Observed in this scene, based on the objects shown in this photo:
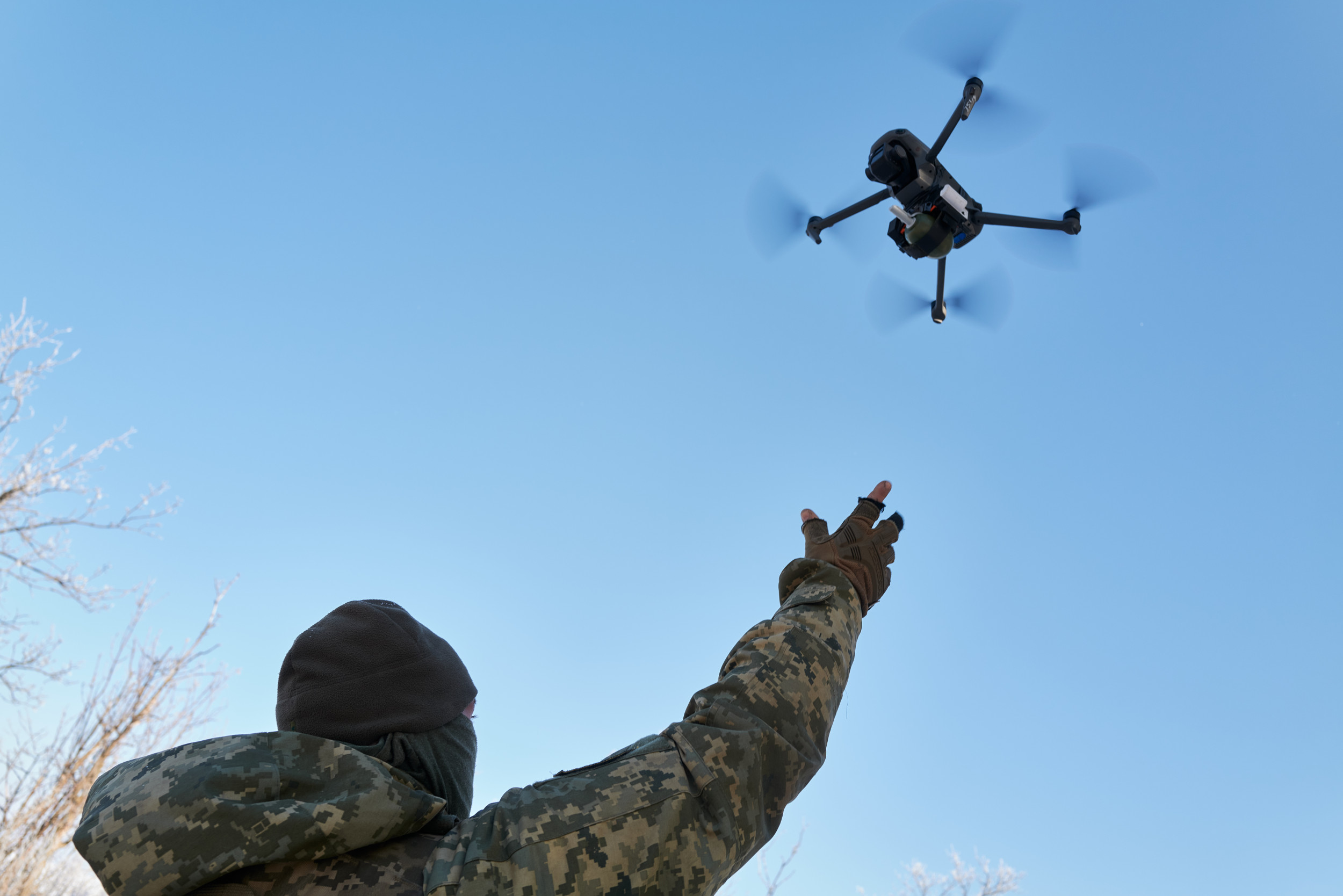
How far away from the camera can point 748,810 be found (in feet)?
5.82

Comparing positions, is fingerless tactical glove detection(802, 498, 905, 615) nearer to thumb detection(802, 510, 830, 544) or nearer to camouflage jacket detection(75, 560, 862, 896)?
thumb detection(802, 510, 830, 544)

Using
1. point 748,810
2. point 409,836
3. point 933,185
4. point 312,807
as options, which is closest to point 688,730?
point 748,810

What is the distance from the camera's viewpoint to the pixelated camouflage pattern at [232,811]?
1.49 metres

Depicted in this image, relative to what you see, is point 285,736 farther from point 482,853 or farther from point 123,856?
point 482,853

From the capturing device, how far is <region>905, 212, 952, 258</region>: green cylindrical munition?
7.77 meters

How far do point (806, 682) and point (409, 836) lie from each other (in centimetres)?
91

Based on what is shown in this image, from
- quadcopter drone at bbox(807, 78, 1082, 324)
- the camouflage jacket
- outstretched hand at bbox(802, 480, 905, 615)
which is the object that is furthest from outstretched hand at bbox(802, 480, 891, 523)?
quadcopter drone at bbox(807, 78, 1082, 324)

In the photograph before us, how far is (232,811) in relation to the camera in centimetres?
151

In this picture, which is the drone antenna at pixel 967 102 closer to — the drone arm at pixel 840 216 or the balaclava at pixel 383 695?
the drone arm at pixel 840 216

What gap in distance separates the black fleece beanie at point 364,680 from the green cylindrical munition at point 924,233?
6817 mm

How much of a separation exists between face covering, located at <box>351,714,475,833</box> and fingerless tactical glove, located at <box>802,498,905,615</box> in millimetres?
1121

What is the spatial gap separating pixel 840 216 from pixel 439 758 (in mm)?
7685

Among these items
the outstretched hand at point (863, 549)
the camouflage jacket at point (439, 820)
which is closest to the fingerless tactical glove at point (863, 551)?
the outstretched hand at point (863, 549)

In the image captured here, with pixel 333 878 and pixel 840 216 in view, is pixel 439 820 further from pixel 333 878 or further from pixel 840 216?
pixel 840 216
